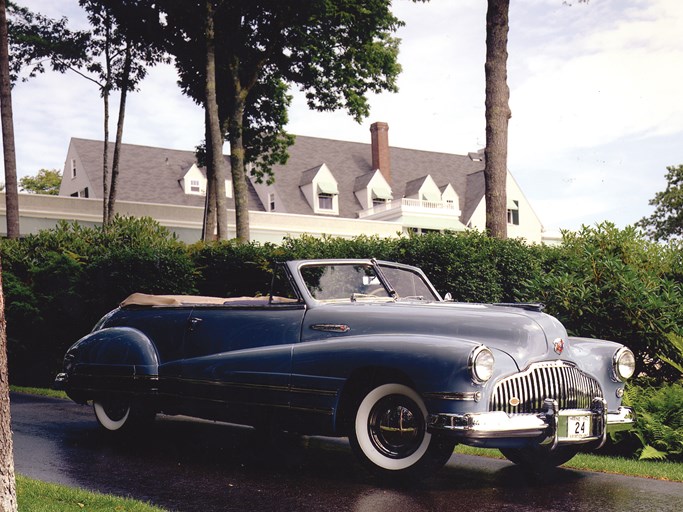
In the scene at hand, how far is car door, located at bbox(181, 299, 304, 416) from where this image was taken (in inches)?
298

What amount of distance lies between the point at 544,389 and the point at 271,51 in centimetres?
2065

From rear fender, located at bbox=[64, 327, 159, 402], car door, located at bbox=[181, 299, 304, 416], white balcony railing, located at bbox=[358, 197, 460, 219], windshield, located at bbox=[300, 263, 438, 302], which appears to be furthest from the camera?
white balcony railing, located at bbox=[358, 197, 460, 219]

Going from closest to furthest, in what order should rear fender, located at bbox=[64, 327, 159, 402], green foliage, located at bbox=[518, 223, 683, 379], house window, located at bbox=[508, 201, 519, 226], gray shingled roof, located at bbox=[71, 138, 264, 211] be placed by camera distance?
rear fender, located at bbox=[64, 327, 159, 402] → green foliage, located at bbox=[518, 223, 683, 379] → gray shingled roof, located at bbox=[71, 138, 264, 211] → house window, located at bbox=[508, 201, 519, 226]

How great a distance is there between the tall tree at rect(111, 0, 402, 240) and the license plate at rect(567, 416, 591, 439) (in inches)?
665

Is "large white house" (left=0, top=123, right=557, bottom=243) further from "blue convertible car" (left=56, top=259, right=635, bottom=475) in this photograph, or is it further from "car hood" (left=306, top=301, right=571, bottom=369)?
"car hood" (left=306, top=301, right=571, bottom=369)

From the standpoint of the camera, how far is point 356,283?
27.0ft

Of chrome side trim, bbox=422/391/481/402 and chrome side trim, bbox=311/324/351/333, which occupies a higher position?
chrome side trim, bbox=311/324/351/333

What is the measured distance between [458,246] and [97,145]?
42.2 metres

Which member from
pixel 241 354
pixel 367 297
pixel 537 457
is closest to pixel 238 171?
pixel 367 297

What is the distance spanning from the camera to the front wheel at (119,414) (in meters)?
9.20

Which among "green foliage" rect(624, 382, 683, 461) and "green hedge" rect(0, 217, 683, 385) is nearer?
"green foliage" rect(624, 382, 683, 461)

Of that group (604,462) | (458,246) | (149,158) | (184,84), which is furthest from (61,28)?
(604,462)

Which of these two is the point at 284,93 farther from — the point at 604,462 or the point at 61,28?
the point at 604,462

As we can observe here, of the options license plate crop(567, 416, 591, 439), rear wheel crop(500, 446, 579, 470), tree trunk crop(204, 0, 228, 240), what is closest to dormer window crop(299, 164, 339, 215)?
tree trunk crop(204, 0, 228, 240)
